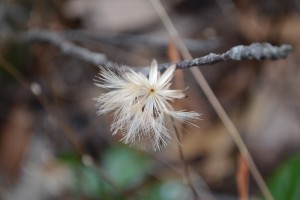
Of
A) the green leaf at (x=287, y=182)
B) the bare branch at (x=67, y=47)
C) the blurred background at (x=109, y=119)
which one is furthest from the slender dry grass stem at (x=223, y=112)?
the blurred background at (x=109, y=119)

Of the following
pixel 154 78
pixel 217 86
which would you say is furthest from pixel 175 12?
pixel 154 78

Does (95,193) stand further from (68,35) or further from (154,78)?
(154,78)

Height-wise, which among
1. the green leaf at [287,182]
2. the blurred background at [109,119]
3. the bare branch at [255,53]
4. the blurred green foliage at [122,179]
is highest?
the blurred background at [109,119]

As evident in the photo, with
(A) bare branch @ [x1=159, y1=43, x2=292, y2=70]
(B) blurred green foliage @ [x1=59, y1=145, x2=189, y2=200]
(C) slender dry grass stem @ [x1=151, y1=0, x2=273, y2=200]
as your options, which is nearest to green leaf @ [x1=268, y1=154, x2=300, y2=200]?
(C) slender dry grass stem @ [x1=151, y1=0, x2=273, y2=200]

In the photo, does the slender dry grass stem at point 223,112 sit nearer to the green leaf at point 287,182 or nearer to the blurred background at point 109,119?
the green leaf at point 287,182

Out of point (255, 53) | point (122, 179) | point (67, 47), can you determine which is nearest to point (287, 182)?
point (122, 179)

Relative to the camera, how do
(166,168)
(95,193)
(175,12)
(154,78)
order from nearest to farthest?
Result: (154,78) < (95,193) < (166,168) < (175,12)

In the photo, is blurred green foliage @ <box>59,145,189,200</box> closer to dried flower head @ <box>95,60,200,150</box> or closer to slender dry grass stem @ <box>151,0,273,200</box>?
slender dry grass stem @ <box>151,0,273,200</box>
